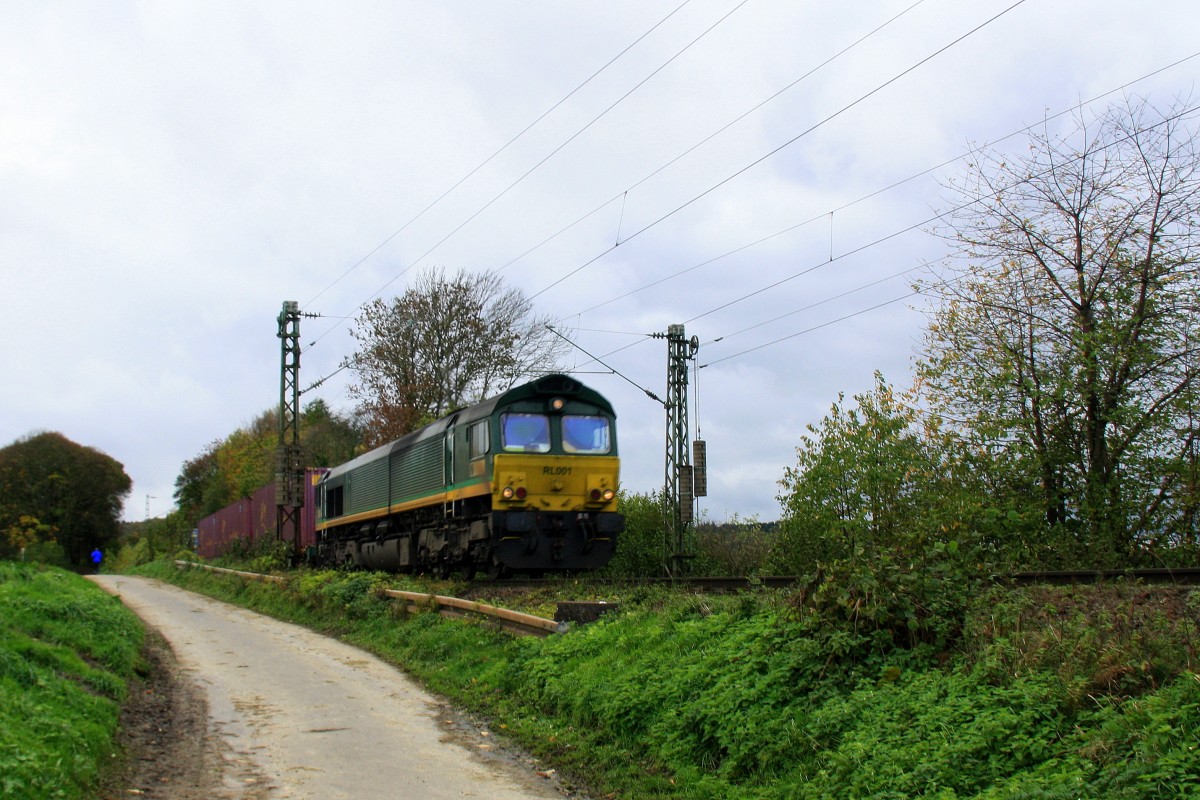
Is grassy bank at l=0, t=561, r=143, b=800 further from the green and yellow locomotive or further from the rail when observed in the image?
the green and yellow locomotive

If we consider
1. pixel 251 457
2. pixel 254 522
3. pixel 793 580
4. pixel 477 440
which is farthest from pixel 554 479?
pixel 251 457

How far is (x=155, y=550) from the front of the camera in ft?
211

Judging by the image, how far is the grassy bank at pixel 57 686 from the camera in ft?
21.9

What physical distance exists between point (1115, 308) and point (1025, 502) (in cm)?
320

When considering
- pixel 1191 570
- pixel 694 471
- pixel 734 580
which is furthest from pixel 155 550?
pixel 1191 570

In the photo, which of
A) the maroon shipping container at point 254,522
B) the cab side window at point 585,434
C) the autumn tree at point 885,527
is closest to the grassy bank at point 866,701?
the autumn tree at point 885,527

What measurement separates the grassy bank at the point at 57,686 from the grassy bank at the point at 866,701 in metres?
3.58

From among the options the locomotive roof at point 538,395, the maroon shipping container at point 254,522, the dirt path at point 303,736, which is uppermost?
the locomotive roof at point 538,395

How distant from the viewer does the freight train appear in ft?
60.0

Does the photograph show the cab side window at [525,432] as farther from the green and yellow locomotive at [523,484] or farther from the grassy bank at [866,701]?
the grassy bank at [866,701]

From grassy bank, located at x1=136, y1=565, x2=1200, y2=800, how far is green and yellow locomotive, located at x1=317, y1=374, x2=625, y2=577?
682cm

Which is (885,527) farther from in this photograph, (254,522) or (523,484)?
(254,522)

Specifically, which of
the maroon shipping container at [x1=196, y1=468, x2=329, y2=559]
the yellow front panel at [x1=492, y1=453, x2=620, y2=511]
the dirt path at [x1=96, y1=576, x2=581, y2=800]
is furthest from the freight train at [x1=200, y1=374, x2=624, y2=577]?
the maroon shipping container at [x1=196, y1=468, x2=329, y2=559]

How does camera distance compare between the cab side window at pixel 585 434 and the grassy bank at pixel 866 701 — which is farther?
the cab side window at pixel 585 434
